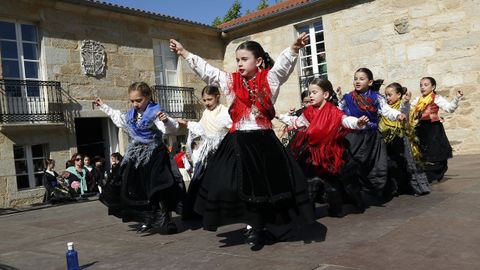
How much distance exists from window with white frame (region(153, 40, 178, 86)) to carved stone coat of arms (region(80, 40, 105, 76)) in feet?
7.46

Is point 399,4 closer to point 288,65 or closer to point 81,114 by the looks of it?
point 81,114

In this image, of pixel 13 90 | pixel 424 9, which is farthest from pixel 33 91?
pixel 424 9

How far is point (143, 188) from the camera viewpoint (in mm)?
4766

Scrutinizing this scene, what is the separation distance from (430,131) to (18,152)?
933 centimetres

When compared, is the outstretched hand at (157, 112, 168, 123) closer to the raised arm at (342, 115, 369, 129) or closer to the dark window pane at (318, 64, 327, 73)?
the raised arm at (342, 115, 369, 129)

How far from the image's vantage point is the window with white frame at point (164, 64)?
50.2 ft

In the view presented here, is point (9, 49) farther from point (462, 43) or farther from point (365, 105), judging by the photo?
point (462, 43)

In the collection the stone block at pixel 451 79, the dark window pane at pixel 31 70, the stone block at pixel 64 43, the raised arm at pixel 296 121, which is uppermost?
the stone block at pixel 64 43

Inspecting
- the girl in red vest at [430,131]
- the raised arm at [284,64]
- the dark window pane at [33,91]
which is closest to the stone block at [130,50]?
the dark window pane at [33,91]

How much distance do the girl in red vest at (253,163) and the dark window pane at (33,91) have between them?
8927mm

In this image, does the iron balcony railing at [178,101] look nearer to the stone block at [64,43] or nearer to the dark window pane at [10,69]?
the stone block at [64,43]

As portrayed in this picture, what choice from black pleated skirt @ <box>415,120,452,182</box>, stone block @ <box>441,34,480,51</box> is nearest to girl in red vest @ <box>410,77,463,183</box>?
black pleated skirt @ <box>415,120,452,182</box>

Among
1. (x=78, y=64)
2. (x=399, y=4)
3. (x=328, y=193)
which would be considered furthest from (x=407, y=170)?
(x=78, y=64)

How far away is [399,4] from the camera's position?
525 inches
